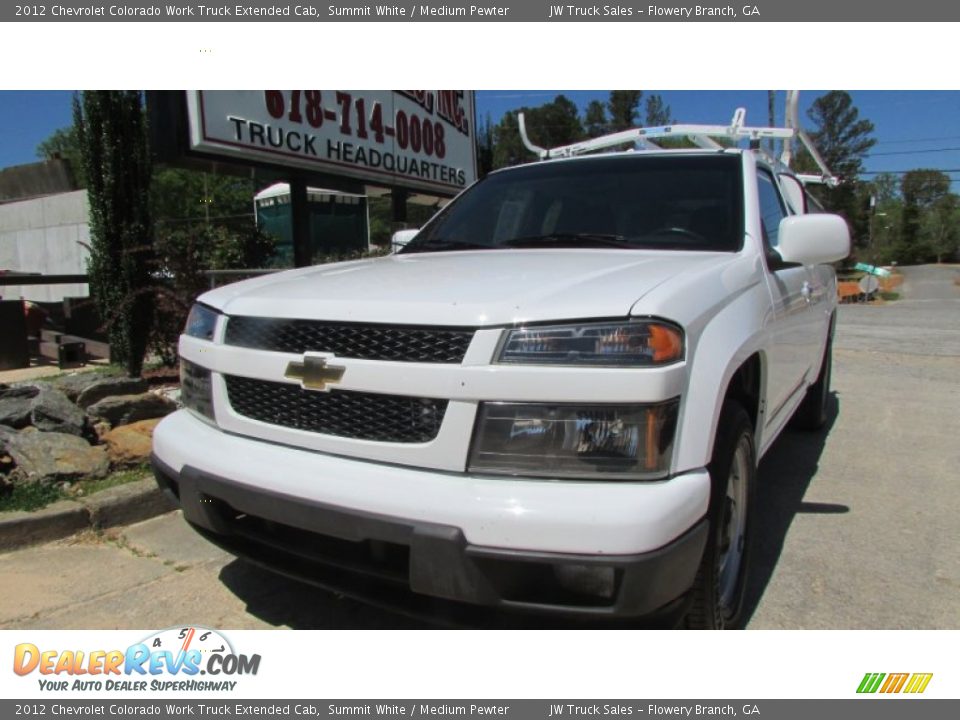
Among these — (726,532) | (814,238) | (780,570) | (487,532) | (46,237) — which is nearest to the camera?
(487,532)

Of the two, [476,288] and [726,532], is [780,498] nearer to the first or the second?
[726,532]

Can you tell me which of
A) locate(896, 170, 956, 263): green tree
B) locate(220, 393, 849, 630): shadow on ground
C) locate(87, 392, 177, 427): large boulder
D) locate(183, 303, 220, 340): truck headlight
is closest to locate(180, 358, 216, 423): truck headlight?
locate(183, 303, 220, 340): truck headlight

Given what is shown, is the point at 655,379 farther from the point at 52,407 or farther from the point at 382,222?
the point at 382,222

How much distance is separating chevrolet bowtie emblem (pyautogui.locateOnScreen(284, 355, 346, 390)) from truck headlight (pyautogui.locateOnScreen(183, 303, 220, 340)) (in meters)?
0.50

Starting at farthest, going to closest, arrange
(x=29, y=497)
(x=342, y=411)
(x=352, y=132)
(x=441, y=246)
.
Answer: (x=352, y=132), (x=29, y=497), (x=441, y=246), (x=342, y=411)

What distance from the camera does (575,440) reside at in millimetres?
1749

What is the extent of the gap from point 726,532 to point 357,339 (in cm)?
143

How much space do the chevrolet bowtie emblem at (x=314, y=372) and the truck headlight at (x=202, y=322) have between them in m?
0.50

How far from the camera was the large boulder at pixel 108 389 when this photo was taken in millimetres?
4754

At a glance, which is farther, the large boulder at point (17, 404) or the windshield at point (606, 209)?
the large boulder at point (17, 404)

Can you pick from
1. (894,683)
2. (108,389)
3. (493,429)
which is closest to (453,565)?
(493,429)

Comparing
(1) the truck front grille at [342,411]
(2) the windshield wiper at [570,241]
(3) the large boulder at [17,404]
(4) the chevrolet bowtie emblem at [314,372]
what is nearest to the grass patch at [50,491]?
(3) the large boulder at [17,404]

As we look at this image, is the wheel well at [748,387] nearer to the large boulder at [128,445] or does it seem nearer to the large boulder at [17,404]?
the large boulder at [128,445]

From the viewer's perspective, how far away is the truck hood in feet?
5.97
